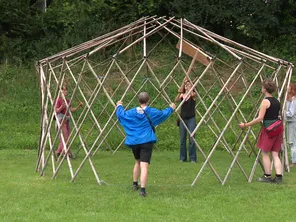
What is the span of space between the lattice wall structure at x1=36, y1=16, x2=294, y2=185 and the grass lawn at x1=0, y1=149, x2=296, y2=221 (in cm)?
34

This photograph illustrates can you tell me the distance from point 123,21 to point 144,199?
680 inches

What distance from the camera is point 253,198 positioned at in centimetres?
816

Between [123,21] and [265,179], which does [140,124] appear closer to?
[265,179]

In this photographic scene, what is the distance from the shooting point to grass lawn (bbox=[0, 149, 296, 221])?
282 inches

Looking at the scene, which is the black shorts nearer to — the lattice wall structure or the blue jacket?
the blue jacket

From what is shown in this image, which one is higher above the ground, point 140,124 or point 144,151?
point 140,124


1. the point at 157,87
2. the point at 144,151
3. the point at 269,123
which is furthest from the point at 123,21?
the point at 144,151

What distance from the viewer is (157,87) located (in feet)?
65.4

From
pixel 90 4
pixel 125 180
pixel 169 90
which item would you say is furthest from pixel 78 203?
pixel 90 4

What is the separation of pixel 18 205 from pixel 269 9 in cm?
1740

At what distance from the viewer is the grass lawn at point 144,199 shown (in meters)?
7.17

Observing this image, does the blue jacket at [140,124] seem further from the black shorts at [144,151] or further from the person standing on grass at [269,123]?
the person standing on grass at [269,123]

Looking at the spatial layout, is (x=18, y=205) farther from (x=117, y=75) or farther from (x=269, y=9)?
(x=269, y=9)

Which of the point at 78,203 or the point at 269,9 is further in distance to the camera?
the point at 269,9
